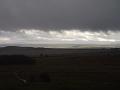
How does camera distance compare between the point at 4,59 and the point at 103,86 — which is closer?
the point at 103,86

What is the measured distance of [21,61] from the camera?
5959cm

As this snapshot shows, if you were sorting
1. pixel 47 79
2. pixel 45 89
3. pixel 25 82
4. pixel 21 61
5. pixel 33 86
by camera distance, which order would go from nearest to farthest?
pixel 45 89 → pixel 33 86 → pixel 25 82 → pixel 47 79 → pixel 21 61

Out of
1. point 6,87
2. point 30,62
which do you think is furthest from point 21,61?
point 6,87

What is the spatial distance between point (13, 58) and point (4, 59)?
82.8 inches

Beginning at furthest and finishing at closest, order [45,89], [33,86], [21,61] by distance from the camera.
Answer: [21,61] < [33,86] < [45,89]

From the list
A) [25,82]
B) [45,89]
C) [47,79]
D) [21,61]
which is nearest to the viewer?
[45,89]

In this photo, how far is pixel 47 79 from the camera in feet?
103

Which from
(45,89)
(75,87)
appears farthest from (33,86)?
(75,87)

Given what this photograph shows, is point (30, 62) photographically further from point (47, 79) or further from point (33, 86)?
point (33, 86)

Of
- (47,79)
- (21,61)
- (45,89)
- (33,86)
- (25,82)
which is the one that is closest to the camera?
(45,89)

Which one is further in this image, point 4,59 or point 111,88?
point 4,59

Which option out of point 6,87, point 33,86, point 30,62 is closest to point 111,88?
point 33,86

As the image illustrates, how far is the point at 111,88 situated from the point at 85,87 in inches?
93.2

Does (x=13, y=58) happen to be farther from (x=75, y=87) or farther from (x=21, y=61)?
(x=75, y=87)
